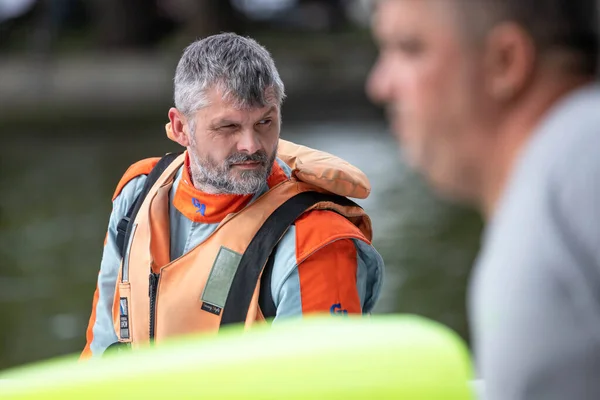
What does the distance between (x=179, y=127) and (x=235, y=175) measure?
0.25 metres

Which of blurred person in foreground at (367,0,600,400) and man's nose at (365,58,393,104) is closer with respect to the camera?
blurred person in foreground at (367,0,600,400)

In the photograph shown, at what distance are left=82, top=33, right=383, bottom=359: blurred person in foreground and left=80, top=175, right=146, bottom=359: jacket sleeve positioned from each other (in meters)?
0.01

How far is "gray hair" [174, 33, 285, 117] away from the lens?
2457mm

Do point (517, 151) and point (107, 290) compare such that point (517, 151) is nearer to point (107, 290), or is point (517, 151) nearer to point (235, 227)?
point (235, 227)

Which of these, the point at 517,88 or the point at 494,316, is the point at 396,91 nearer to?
the point at 517,88

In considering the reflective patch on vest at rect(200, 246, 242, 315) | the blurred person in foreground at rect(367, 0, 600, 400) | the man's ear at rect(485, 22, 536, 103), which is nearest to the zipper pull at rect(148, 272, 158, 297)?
the reflective patch on vest at rect(200, 246, 242, 315)

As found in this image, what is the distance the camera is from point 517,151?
1.05m

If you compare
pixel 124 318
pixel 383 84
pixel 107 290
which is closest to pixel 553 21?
pixel 383 84

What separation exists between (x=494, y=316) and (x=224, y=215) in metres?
1.62

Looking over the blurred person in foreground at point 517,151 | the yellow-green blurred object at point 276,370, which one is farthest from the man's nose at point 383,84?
the yellow-green blurred object at point 276,370

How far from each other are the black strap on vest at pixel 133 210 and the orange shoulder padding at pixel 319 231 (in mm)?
447

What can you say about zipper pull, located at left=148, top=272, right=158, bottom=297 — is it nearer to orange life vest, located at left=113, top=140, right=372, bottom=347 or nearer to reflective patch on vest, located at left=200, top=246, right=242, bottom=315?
orange life vest, located at left=113, top=140, right=372, bottom=347

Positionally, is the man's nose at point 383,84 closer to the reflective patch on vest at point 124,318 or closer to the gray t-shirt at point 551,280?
the gray t-shirt at point 551,280

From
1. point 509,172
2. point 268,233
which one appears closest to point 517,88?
point 509,172
